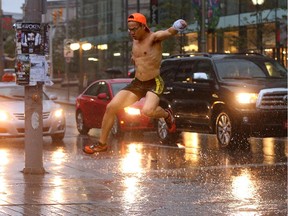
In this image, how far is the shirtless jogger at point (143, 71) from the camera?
761 centimetres

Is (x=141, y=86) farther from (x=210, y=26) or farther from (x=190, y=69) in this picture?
(x=210, y=26)

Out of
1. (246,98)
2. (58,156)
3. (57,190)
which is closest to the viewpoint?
(57,190)

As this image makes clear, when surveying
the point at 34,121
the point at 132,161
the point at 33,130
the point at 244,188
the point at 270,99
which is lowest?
the point at 132,161

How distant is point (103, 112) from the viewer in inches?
846

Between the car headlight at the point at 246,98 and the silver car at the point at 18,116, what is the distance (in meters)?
4.59

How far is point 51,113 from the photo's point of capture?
19766 millimetres

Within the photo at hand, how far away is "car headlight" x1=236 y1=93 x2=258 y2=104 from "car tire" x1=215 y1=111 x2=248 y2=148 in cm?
44

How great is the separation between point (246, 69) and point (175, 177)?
6.16 m

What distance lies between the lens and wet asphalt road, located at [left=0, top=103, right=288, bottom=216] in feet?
32.6

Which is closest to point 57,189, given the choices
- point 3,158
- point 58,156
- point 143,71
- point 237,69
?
point 143,71

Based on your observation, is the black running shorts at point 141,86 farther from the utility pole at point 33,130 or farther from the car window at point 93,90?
the car window at point 93,90

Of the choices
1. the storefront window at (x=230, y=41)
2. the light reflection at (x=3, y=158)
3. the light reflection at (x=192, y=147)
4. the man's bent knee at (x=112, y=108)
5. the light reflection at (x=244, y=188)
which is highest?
the storefront window at (x=230, y=41)

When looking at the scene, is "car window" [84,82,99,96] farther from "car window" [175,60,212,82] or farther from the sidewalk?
the sidewalk

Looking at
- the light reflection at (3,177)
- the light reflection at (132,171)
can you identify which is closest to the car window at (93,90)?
the light reflection at (132,171)
